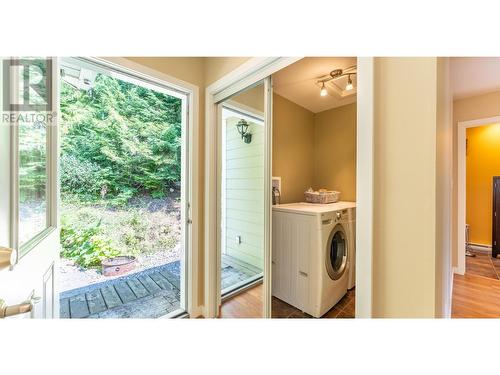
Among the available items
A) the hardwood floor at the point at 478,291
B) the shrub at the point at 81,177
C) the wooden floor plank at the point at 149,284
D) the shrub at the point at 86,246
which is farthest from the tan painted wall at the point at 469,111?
the shrub at the point at 81,177

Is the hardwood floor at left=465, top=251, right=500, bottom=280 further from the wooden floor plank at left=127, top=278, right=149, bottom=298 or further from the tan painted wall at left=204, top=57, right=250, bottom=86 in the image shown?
the wooden floor plank at left=127, top=278, right=149, bottom=298

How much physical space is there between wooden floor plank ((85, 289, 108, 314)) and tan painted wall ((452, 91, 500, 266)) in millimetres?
4212

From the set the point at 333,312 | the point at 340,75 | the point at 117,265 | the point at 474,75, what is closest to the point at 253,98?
the point at 340,75

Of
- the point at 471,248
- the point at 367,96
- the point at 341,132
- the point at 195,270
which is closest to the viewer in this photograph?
the point at 367,96

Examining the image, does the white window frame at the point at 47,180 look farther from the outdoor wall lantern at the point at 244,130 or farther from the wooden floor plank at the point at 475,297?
the wooden floor plank at the point at 475,297

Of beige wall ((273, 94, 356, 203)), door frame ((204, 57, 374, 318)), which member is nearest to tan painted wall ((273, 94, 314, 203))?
beige wall ((273, 94, 356, 203))

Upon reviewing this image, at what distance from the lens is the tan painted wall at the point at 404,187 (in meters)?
0.68

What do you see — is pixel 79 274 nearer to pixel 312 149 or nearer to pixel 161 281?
pixel 161 281
